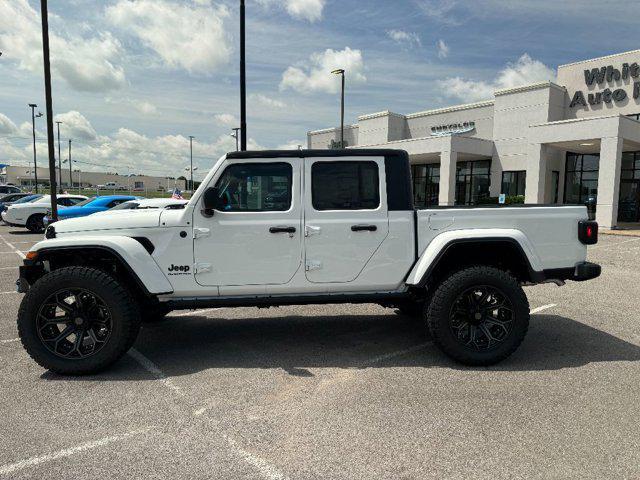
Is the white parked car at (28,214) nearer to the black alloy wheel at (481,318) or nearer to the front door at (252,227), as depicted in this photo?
the front door at (252,227)

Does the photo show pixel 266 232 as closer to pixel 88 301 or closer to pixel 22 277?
pixel 88 301

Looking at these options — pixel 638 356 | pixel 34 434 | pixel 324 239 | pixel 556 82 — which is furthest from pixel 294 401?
pixel 556 82

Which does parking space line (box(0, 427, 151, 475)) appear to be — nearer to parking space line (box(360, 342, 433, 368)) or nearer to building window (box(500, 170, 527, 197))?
parking space line (box(360, 342, 433, 368))

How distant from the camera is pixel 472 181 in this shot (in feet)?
103

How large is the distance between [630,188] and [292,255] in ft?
89.1

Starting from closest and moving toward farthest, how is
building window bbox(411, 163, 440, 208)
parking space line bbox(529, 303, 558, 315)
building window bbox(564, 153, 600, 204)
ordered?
parking space line bbox(529, 303, 558, 315)
building window bbox(564, 153, 600, 204)
building window bbox(411, 163, 440, 208)

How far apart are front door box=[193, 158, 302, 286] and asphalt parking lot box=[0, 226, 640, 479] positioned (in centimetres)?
90

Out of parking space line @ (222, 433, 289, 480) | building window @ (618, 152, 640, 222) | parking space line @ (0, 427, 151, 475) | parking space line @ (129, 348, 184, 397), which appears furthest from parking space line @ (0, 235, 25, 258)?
building window @ (618, 152, 640, 222)

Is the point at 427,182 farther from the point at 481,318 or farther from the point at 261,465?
the point at 261,465

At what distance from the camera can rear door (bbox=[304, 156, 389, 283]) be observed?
14.0ft

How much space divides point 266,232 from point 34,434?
2250 mm

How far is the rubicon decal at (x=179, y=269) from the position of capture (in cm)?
418

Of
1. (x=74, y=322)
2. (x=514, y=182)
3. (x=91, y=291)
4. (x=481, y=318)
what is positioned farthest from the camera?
(x=514, y=182)

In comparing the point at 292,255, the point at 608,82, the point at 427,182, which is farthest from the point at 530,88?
the point at 292,255
